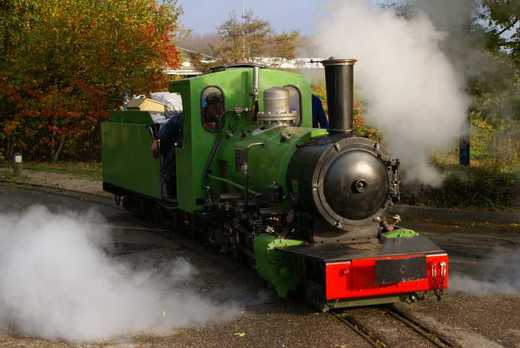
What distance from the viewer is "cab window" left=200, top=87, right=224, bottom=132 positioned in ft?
29.1

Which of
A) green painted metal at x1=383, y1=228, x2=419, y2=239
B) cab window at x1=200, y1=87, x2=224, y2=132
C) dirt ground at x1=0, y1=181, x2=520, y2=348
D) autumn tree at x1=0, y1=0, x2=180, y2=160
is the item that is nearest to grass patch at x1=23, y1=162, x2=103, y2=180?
autumn tree at x1=0, y1=0, x2=180, y2=160

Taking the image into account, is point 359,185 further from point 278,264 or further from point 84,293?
point 84,293

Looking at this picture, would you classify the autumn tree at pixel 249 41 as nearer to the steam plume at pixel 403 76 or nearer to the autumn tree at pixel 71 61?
the autumn tree at pixel 71 61

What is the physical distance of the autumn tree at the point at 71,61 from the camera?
21219 millimetres

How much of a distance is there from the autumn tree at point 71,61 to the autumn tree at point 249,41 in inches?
416

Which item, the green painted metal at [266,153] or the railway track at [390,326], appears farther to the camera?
the green painted metal at [266,153]

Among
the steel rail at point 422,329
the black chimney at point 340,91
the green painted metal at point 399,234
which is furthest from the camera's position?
the green painted metal at point 399,234

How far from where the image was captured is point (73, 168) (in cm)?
2188

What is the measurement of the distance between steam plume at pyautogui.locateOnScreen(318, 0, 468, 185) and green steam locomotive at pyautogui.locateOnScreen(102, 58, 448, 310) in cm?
87

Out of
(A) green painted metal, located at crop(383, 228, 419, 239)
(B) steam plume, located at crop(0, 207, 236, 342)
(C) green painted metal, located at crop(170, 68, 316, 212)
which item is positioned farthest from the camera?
(C) green painted metal, located at crop(170, 68, 316, 212)

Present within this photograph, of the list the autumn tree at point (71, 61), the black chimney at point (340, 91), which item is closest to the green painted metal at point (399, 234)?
the black chimney at point (340, 91)

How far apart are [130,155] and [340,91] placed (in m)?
6.16

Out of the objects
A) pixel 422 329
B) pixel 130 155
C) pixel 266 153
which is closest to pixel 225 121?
pixel 266 153

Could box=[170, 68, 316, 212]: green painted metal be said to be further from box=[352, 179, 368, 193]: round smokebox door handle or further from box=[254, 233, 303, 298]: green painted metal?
box=[352, 179, 368, 193]: round smokebox door handle
